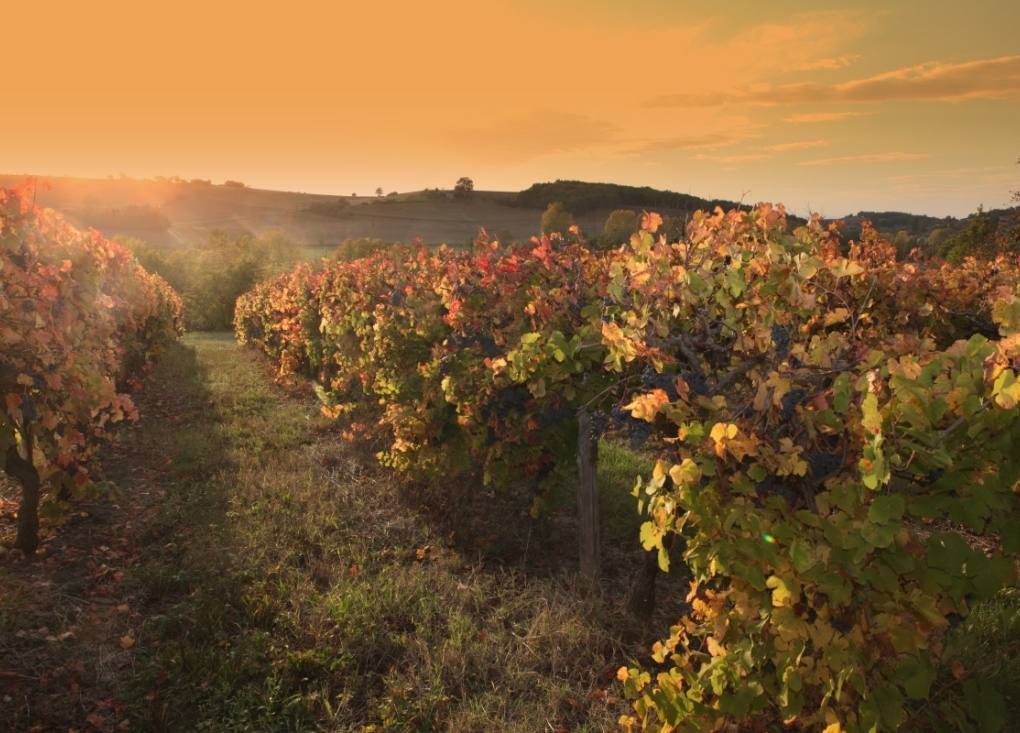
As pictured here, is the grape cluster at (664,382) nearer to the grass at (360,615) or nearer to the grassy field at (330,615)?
the grassy field at (330,615)

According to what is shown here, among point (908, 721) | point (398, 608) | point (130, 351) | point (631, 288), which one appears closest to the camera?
point (908, 721)

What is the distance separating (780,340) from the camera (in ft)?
10.1

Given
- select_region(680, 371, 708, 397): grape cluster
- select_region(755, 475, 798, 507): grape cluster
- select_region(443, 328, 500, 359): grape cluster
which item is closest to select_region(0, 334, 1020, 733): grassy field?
select_region(755, 475, 798, 507): grape cluster

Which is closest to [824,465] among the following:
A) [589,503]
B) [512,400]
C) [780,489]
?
[780,489]

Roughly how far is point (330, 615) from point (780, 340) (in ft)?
12.0

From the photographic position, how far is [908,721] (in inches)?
113

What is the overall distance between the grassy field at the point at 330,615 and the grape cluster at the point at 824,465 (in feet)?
2.97

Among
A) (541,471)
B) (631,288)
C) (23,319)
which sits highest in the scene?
(631,288)

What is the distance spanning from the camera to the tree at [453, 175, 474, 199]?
74.5 metres

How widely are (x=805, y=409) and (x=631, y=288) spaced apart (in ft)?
4.49

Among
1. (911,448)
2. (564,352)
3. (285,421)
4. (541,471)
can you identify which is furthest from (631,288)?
(285,421)

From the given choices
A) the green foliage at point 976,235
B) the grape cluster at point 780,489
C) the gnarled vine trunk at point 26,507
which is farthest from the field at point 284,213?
the grape cluster at point 780,489

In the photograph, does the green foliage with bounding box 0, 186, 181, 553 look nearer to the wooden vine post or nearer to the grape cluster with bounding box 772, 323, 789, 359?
the wooden vine post

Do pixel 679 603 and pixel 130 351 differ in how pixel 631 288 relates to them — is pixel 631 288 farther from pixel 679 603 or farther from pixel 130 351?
pixel 130 351
